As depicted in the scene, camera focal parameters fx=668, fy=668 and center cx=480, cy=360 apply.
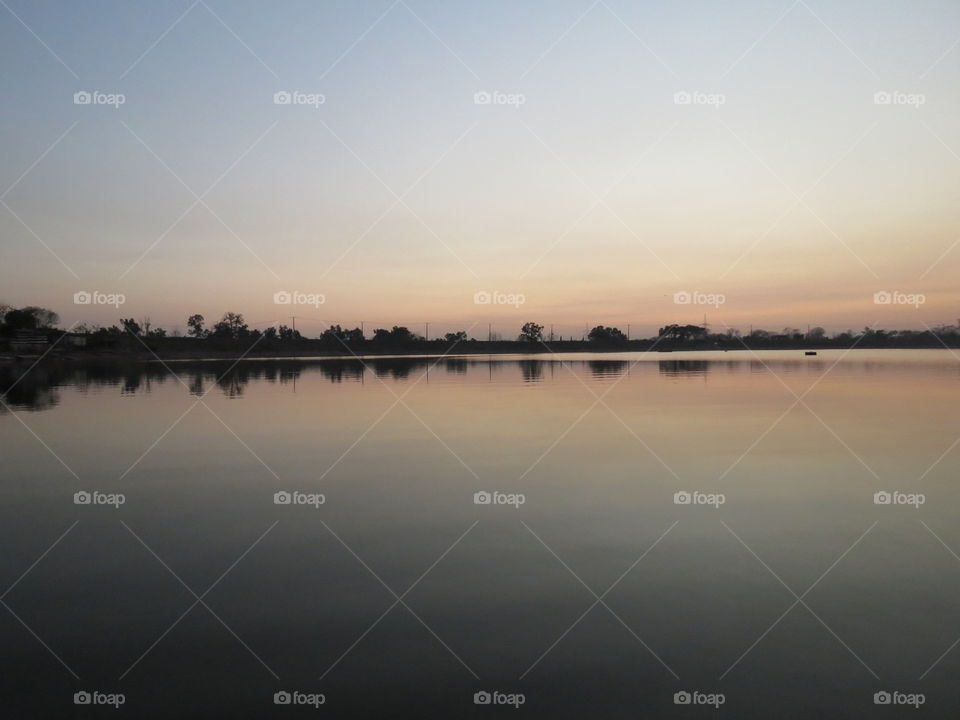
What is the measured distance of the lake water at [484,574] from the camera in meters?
5.29

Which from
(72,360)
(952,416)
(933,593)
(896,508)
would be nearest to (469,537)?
(933,593)

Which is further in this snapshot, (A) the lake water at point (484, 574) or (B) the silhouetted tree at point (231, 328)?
(B) the silhouetted tree at point (231, 328)

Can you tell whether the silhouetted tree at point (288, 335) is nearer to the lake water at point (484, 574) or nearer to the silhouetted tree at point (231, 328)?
the silhouetted tree at point (231, 328)

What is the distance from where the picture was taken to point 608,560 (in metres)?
7.84

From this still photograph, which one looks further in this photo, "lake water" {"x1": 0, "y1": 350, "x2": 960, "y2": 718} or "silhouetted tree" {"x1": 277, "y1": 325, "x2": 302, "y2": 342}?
"silhouetted tree" {"x1": 277, "y1": 325, "x2": 302, "y2": 342}

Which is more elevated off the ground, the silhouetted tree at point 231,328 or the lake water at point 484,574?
the silhouetted tree at point 231,328

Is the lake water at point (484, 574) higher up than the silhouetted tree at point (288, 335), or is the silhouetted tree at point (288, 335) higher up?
the silhouetted tree at point (288, 335)

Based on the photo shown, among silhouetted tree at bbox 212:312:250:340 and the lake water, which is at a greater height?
silhouetted tree at bbox 212:312:250:340

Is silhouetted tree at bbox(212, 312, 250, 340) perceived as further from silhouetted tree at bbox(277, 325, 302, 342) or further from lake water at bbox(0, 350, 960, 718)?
lake water at bbox(0, 350, 960, 718)

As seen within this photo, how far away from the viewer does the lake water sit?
5293 millimetres

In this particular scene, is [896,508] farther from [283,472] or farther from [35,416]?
[35,416]

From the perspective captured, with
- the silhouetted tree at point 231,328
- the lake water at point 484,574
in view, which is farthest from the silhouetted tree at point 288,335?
the lake water at point 484,574

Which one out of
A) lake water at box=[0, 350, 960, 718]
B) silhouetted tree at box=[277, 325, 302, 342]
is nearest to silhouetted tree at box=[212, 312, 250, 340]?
silhouetted tree at box=[277, 325, 302, 342]

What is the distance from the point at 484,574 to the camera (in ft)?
24.4
